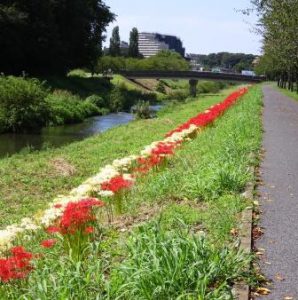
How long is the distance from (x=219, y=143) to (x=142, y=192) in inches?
218

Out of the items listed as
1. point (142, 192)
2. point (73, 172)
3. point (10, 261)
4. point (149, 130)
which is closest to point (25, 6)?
point (149, 130)

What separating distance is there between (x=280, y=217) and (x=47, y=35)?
50.2 meters

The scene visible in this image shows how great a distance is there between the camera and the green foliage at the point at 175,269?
520 cm

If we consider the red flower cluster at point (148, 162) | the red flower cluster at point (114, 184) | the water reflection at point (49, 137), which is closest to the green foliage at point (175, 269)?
the red flower cluster at point (114, 184)

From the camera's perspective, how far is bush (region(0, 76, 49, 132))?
32.0 metres

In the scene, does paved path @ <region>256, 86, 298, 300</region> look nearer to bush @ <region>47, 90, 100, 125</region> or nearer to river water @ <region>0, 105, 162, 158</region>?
river water @ <region>0, 105, 162, 158</region>

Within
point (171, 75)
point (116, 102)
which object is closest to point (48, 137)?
point (116, 102)

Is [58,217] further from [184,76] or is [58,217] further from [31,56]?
[184,76]

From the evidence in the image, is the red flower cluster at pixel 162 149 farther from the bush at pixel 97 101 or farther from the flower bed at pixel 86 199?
the bush at pixel 97 101

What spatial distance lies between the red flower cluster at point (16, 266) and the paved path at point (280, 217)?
2441mm

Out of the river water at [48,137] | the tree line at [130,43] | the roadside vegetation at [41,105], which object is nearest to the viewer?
the river water at [48,137]

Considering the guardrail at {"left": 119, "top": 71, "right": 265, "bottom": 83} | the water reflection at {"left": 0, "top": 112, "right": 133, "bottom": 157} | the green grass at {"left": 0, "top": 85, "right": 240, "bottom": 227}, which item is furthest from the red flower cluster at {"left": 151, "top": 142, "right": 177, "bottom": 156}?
the guardrail at {"left": 119, "top": 71, "right": 265, "bottom": 83}

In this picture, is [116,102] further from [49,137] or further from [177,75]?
[177,75]

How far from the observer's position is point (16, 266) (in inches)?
216
